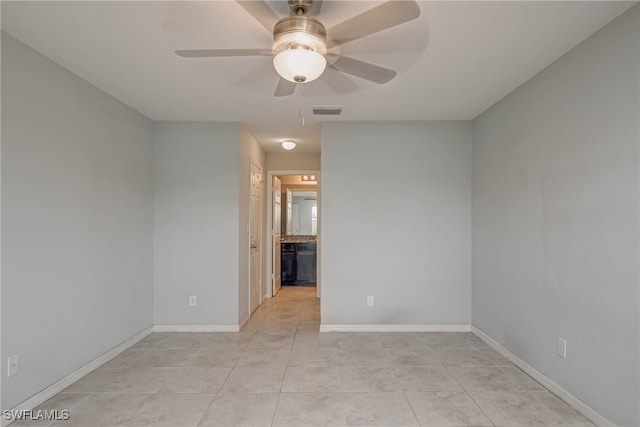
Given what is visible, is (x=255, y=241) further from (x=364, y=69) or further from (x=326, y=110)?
(x=364, y=69)

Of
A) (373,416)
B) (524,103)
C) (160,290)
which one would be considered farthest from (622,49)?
(160,290)

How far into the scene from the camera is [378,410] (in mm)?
2404

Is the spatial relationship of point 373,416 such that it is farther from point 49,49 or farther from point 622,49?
point 49,49

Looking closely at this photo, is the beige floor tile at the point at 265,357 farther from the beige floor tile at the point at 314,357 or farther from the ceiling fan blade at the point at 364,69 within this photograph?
the ceiling fan blade at the point at 364,69

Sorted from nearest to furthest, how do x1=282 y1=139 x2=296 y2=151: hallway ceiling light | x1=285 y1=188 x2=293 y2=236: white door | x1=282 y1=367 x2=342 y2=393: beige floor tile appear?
x1=282 y1=367 x2=342 y2=393: beige floor tile < x1=282 y1=139 x2=296 y2=151: hallway ceiling light < x1=285 y1=188 x2=293 y2=236: white door

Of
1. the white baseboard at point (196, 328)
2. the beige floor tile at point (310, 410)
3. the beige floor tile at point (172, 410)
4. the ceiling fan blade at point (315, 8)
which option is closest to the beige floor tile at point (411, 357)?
A: the beige floor tile at point (310, 410)

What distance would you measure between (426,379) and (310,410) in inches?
39.7

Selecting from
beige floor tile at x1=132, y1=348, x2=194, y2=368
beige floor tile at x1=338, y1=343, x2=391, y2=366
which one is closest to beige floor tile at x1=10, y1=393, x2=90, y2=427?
beige floor tile at x1=132, y1=348, x2=194, y2=368

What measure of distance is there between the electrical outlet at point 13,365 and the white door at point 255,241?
8.84ft

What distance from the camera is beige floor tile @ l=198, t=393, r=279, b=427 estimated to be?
2262 millimetres

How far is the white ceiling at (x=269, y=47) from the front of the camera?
2.01 meters

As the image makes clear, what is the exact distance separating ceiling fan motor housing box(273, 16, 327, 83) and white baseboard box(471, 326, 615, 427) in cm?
260

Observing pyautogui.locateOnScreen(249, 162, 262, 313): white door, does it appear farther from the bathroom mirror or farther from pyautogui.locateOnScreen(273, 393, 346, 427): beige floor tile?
pyautogui.locateOnScreen(273, 393, 346, 427): beige floor tile

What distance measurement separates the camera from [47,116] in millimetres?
2566
